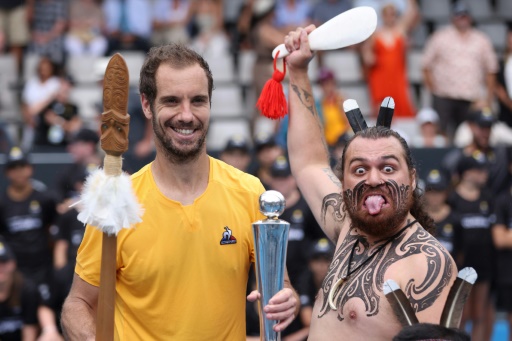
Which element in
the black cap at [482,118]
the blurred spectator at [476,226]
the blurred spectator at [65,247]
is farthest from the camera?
the black cap at [482,118]

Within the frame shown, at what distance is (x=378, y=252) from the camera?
5.10 meters

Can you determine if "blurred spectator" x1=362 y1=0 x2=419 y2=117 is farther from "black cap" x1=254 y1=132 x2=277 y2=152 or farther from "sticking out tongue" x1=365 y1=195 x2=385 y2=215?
"sticking out tongue" x1=365 y1=195 x2=385 y2=215

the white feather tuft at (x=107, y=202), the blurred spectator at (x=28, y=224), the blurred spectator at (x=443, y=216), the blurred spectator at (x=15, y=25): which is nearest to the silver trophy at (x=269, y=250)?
the white feather tuft at (x=107, y=202)

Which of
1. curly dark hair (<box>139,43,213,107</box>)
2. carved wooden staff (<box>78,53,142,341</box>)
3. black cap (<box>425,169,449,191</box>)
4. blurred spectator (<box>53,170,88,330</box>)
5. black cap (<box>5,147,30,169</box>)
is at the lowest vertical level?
blurred spectator (<box>53,170,88,330</box>)

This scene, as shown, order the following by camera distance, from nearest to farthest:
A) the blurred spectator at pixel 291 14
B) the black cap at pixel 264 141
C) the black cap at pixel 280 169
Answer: the black cap at pixel 280 169 < the black cap at pixel 264 141 < the blurred spectator at pixel 291 14

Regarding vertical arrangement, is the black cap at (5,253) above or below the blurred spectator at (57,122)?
below

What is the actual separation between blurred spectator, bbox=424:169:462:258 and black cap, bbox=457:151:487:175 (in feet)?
0.69

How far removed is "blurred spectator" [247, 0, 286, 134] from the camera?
1352cm

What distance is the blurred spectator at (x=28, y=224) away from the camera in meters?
10.7

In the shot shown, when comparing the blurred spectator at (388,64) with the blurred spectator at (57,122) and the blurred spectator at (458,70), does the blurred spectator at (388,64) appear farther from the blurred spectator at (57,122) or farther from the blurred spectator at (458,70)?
the blurred spectator at (57,122)

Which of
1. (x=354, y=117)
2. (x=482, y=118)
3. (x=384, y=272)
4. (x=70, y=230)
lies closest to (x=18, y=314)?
(x=70, y=230)

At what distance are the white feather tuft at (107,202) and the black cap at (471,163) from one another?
6989 mm

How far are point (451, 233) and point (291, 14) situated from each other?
13.7 ft

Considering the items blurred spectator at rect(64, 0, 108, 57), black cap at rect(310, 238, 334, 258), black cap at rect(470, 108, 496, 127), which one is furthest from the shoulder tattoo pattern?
blurred spectator at rect(64, 0, 108, 57)
